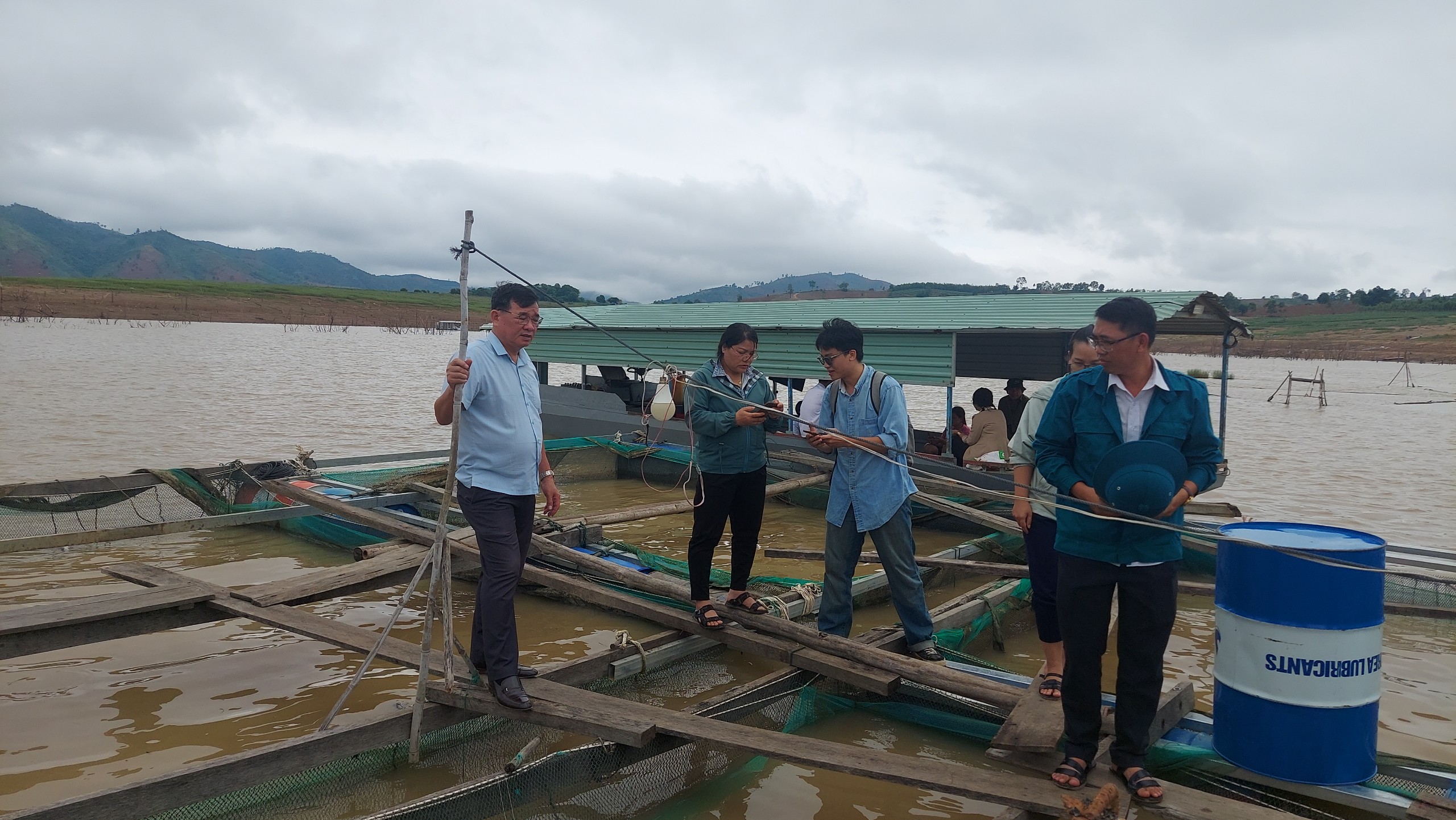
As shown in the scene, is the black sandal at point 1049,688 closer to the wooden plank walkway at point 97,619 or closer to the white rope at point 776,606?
the white rope at point 776,606

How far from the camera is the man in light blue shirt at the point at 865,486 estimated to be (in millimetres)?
4543

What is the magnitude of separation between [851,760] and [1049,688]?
1180 millimetres

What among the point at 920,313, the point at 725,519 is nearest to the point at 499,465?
the point at 725,519

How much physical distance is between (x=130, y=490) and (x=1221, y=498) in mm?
13644

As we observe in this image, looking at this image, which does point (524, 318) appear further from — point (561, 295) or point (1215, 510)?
point (561, 295)

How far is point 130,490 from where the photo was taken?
24.6 ft

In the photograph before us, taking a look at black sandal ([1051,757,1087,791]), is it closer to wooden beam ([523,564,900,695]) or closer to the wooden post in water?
wooden beam ([523,564,900,695])

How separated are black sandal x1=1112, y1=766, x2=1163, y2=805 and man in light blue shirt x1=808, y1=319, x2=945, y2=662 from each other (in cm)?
149

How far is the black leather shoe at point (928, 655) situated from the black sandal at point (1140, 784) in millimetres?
1496

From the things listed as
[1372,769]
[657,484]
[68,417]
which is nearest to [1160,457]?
[1372,769]

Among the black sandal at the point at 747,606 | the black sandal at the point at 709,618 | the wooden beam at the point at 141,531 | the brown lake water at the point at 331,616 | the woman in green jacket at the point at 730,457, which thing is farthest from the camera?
the wooden beam at the point at 141,531

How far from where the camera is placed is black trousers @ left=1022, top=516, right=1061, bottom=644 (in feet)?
13.3

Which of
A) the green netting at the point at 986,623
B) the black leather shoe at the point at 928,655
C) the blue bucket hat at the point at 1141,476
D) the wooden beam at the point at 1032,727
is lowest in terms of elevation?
the green netting at the point at 986,623

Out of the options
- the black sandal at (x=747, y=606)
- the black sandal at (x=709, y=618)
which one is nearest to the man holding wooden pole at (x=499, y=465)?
the black sandal at (x=709, y=618)
